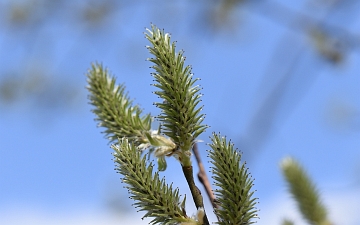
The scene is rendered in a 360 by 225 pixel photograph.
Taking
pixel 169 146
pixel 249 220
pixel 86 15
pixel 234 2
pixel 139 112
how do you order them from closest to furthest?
pixel 249 220
pixel 169 146
pixel 139 112
pixel 234 2
pixel 86 15

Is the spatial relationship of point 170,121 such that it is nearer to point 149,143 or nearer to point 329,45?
point 149,143

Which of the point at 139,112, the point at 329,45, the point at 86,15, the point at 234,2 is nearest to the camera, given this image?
the point at 139,112

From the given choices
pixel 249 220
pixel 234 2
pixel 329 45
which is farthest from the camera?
pixel 234 2

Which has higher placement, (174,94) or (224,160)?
(174,94)

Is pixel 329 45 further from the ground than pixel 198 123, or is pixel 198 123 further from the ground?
pixel 329 45

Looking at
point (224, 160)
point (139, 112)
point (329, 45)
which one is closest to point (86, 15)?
point (329, 45)

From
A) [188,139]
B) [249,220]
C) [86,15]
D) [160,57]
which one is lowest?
[249,220]

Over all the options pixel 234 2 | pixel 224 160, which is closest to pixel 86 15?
pixel 234 2

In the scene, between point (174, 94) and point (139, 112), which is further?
point (139, 112)

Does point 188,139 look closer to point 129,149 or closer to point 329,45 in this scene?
point 129,149
